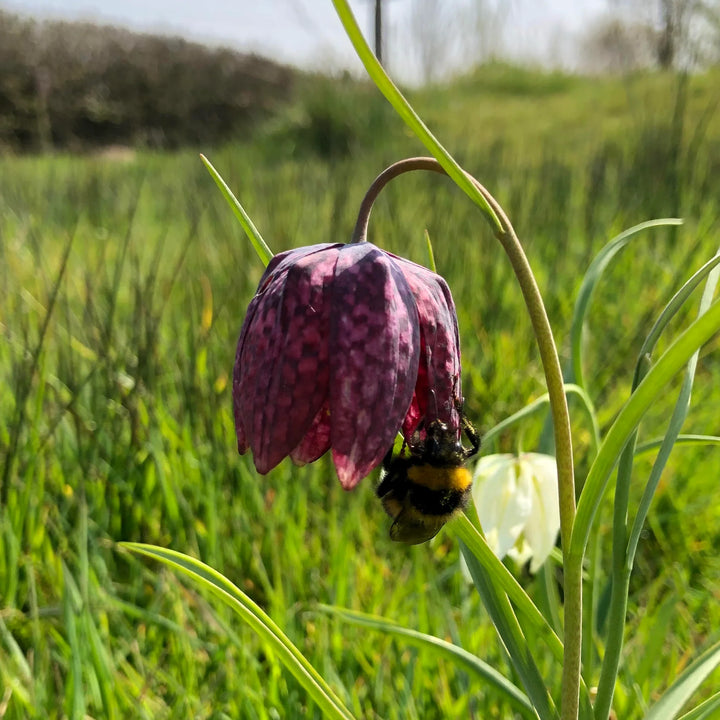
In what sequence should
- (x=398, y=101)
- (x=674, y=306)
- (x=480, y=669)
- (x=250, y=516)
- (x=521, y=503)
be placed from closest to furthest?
1. (x=398, y=101)
2. (x=674, y=306)
3. (x=480, y=669)
4. (x=521, y=503)
5. (x=250, y=516)

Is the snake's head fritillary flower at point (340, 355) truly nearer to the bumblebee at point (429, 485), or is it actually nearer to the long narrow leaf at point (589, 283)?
the bumblebee at point (429, 485)

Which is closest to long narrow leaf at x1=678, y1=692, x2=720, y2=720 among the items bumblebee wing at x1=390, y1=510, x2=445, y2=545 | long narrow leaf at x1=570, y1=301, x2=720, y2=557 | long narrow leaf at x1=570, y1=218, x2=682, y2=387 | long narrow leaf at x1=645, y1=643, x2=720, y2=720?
long narrow leaf at x1=645, y1=643, x2=720, y2=720

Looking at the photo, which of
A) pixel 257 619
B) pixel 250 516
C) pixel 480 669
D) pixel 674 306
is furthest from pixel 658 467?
pixel 250 516

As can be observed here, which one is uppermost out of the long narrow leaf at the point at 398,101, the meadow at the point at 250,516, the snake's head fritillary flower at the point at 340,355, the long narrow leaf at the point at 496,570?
the long narrow leaf at the point at 398,101

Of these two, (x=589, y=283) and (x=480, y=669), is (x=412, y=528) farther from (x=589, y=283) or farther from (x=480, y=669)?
(x=589, y=283)

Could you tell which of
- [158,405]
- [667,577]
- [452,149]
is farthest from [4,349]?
[452,149]

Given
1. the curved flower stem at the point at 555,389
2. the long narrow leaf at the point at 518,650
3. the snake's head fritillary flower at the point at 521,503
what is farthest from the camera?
the snake's head fritillary flower at the point at 521,503

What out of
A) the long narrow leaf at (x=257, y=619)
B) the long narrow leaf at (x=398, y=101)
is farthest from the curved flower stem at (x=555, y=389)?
the long narrow leaf at (x=257, y=619)
